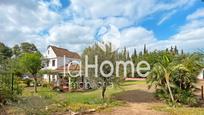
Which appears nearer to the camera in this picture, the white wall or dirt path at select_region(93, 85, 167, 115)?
dirt path at select_region(93, 85, 167, 115)

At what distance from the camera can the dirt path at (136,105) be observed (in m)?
17.0

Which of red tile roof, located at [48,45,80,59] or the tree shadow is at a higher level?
red tile roof, located at [48,45,80,59]

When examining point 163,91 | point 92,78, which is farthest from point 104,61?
point 163,91

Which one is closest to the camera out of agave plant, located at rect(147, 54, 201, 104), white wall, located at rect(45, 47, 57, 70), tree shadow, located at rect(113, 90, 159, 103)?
agave plant, located at rect(147, 54, 201, 104)

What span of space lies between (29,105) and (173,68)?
41.7 ft

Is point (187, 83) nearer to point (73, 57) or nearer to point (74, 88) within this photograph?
point (74, 88)

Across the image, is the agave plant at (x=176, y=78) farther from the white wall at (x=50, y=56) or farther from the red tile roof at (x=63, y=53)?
the white wall at (x=50, y=56)

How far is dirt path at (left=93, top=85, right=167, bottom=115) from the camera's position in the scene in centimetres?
1697

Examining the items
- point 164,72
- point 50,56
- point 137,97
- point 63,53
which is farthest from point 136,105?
point 63,53

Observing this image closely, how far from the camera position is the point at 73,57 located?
56125 mm

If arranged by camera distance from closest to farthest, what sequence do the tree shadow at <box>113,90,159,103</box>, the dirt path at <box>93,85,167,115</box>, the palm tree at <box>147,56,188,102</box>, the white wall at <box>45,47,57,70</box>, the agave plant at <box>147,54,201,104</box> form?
the dirt path at <box>93,85,167,115</box> → the palm tree at <box>147,56,188,102</box> → the agave plant at <box>147,54,201,104</box> → the tree shadow at <box>113,90,159,103</box> → the white wall at <box>45,47,57,70</box>

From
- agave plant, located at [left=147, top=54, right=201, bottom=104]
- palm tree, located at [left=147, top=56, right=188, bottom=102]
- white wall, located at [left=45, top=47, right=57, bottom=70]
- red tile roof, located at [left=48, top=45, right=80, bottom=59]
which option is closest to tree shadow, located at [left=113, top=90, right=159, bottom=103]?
agave plant, located at [left=147, top=54, right=201, bottom=104]

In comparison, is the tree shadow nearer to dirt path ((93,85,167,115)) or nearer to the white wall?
dirt path ((93,85,167,115))

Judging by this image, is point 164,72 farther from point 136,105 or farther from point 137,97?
point 137,97
